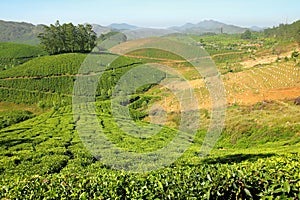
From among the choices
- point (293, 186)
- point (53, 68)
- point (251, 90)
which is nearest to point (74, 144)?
point (293, 186)

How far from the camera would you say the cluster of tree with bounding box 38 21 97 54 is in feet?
245

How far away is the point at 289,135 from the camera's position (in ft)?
68.9

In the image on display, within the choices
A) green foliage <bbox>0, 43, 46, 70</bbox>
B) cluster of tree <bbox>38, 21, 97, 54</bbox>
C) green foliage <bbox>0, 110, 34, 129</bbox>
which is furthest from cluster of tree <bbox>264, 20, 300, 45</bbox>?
green foliage <bbox>0, 43, 46, 70</bbox>

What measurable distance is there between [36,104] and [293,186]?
52.0m

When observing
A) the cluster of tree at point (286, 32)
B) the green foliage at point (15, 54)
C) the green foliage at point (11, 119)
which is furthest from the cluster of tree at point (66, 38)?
the cluster of tree at point (286, 32)

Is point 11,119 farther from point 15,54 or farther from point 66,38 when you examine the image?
point 15,54

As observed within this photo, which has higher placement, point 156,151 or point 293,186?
point 293,186

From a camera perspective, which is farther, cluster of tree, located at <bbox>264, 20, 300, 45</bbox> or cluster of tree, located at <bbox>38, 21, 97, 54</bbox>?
cluster of tree, located at <bbox>264, 20, 300, 45</bbox>

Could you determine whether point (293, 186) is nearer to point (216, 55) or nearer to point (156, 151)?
point (156, 151)

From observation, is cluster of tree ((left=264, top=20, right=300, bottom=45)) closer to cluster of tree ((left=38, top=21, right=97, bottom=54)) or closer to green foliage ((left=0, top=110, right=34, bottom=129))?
cluster of tree ((left=38, top=21, right=97, bottom=54))

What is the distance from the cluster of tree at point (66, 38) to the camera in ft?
245

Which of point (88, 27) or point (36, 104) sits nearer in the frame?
point (36, 104)

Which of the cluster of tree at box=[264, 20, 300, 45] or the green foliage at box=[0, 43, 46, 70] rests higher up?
the cluster of tree at box=[264, 20, 300, 45]

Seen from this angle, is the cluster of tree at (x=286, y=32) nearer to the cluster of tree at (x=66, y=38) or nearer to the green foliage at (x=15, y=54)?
the cluster of tree at (x=66, y=38)
